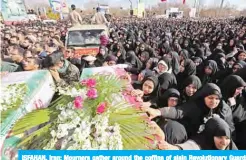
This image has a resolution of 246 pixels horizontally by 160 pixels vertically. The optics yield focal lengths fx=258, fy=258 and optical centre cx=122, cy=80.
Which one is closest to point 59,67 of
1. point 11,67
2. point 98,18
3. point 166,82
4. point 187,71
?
point 11,67

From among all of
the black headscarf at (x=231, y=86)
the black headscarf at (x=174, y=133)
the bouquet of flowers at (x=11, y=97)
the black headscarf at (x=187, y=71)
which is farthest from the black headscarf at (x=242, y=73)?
the bouquet of flowers at (x=11, y=97)

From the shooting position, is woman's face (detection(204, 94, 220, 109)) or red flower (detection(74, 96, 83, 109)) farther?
woman's face (detection(204, 94, 220, 109))

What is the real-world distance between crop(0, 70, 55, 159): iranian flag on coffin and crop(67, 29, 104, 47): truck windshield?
3.42 metres

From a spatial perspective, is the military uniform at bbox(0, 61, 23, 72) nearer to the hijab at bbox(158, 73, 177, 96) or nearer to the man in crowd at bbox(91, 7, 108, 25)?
the hijab at bbox(158, 73, 177, 96)

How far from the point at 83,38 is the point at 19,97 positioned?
424 cm

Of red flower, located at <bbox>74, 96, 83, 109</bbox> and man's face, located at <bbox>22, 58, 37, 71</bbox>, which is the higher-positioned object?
red flower, located at <bbox>74, 96, 83, 109</bbox>

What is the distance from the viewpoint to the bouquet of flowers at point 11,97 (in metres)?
2.08

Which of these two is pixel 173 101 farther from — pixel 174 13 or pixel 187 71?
pixel 174 13

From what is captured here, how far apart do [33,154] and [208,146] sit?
60.3 inches

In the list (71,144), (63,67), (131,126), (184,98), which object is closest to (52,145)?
(71,144)

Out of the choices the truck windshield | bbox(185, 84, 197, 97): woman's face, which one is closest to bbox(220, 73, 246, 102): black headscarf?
bbox(185, 84, 197, 97): woman's face

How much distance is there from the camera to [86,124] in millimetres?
1932

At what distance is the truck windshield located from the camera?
6239 millimetres

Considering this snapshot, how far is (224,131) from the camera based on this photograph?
230 cm
